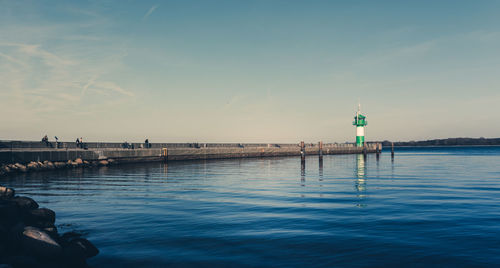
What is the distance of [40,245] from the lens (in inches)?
334

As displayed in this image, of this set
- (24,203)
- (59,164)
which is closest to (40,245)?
(24,203)

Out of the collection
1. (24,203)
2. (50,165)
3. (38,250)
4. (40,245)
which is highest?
(24,203)

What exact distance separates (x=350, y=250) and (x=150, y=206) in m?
9.88

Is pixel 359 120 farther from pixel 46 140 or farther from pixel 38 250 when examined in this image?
pixel 38 250

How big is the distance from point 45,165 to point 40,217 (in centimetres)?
3024

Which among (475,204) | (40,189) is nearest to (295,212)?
(475,204)

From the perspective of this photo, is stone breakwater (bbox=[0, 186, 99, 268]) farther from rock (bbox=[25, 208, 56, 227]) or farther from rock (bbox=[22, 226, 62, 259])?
rock (bbox=[25, 208, 56, 227])

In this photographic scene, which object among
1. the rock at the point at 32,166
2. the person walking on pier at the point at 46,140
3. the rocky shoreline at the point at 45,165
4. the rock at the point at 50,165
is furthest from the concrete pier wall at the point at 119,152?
the rock at the point at 32,166

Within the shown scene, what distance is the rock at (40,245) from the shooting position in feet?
27.7

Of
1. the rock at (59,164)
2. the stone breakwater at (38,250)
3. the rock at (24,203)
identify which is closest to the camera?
the stone breakwater at (38,250)

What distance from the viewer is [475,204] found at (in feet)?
53.0

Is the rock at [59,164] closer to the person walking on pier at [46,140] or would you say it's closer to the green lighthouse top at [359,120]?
the person walking on pier at [46,140]

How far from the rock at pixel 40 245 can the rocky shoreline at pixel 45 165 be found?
28.9 m

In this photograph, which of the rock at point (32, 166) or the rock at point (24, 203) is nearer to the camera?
the rock at point (24, 203)
